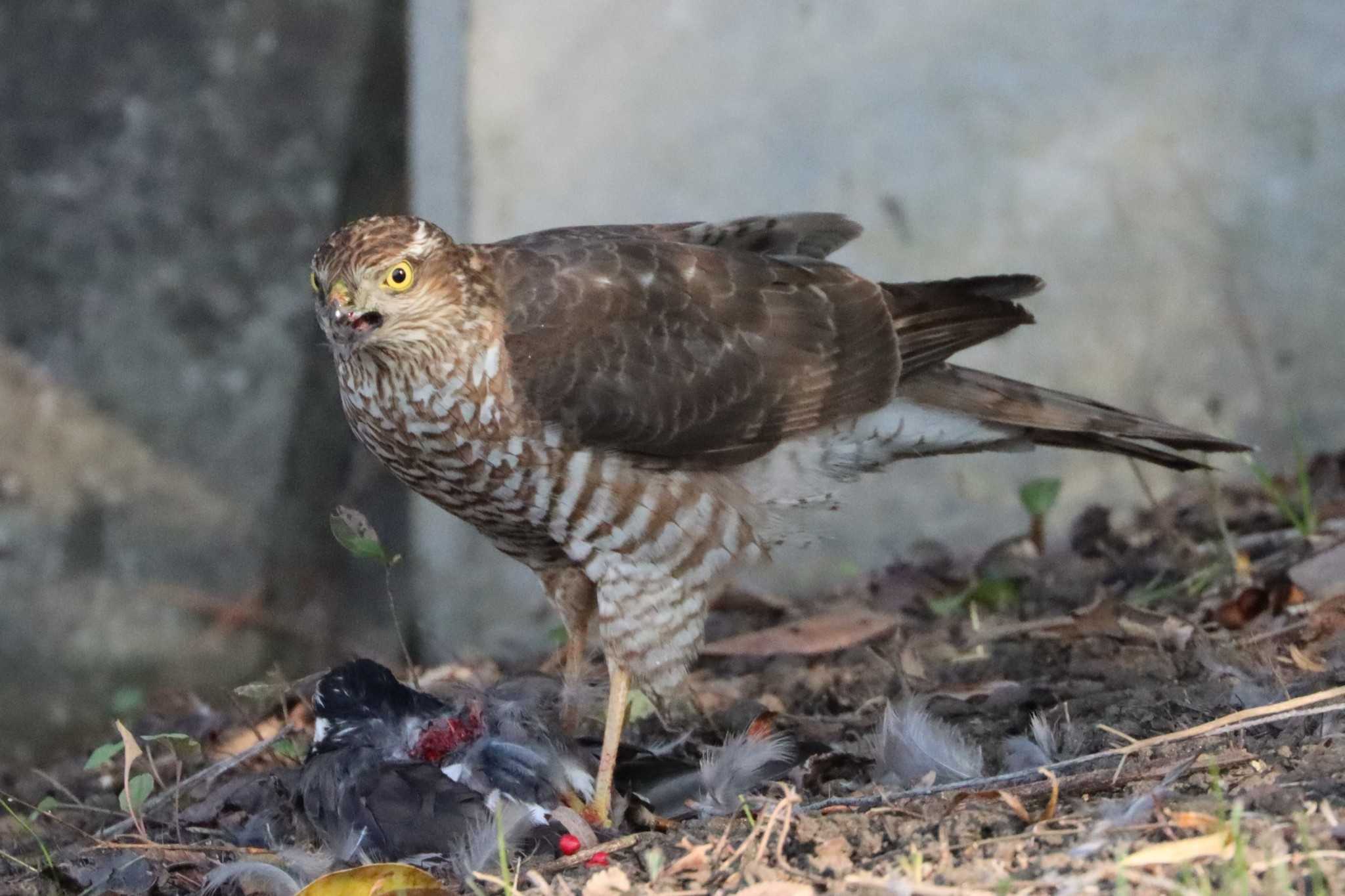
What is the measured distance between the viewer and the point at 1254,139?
5.77m

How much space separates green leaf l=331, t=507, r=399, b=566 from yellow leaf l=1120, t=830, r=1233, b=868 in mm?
1835

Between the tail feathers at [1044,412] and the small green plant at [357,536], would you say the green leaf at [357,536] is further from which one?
the tail feathers at [1044,412]

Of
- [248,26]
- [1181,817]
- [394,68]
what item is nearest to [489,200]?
[394,68]

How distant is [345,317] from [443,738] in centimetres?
92

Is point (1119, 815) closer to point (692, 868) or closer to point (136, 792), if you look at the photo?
point (692, 868)

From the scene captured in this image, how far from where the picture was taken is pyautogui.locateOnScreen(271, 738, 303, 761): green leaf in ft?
A: 11.7

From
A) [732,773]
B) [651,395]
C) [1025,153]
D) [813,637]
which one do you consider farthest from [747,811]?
[1025,153]

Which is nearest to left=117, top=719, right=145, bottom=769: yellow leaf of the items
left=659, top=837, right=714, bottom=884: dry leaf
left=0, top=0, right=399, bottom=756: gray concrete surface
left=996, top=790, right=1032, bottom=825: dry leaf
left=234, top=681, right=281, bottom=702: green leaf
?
left=234, top=681, right=281, bottom=702: green leaf

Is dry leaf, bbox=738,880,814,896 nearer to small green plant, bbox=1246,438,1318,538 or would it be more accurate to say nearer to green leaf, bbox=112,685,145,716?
small green plant, bbox=1246,438,1318,538

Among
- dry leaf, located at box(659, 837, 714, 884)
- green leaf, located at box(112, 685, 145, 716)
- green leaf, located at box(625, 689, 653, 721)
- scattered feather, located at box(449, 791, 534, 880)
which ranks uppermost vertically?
dry leaf, located at box(659, 837, 714, 884)

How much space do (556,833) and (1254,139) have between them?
4.06 metres

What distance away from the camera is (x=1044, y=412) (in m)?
4.20

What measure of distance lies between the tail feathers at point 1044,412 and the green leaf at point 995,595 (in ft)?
2.11

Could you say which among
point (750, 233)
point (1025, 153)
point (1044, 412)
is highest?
point (1025, 153)
